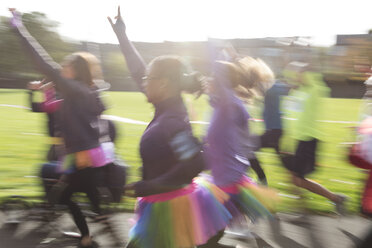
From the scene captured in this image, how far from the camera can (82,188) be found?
130 inches

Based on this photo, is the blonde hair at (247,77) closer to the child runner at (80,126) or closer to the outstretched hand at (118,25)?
the outstretched hand at (118,25)

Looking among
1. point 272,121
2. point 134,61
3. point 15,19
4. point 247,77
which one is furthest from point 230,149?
point 272,121

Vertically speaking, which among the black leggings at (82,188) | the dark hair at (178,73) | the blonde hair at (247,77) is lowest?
the black leggings at (82,188)

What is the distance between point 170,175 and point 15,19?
1661 millimetres

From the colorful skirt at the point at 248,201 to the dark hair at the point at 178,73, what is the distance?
2.55 ft

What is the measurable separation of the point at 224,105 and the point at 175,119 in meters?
0.66

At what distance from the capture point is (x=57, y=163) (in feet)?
11.8

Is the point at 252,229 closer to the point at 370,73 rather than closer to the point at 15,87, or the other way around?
the point at 370,73

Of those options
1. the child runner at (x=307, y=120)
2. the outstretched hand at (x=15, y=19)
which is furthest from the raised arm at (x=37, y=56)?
the child runner at (x=307, y=120)

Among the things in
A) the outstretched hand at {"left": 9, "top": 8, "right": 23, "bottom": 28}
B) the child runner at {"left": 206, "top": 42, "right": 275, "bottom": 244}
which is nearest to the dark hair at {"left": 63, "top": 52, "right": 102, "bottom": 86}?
the outstretched hand at {"left": 9, "top": 8, "right": 23, "bottom": 28}

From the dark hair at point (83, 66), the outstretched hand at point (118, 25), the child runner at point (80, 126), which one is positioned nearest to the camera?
the child runner at point (80, 126)

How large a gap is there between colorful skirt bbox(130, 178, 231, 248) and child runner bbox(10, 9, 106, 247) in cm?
105

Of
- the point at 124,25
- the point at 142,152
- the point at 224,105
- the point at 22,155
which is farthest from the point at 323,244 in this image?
the point at 22,155

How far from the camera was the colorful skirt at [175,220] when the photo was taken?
220 centimetres
